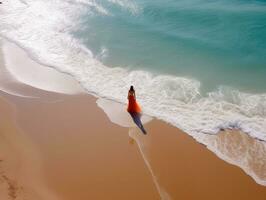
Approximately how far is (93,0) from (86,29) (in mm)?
6202

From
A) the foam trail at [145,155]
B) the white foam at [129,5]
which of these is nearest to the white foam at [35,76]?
the foam trail at [145,155]

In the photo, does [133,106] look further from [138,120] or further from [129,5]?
[129,5]

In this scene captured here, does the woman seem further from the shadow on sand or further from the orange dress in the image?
the shadow on sand

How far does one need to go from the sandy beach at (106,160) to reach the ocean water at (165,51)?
50.1 inches

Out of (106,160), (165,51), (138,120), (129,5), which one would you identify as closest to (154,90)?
(138,120)

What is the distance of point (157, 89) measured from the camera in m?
18.1

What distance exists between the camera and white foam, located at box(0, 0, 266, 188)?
15.6 m

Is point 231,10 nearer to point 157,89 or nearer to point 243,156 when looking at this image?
point 157,89

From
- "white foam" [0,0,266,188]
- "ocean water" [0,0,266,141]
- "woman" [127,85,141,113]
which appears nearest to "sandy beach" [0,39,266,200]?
"white foam" [0,0,266,188]

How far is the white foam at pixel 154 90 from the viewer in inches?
616

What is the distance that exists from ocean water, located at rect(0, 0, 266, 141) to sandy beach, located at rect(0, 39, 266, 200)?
127 centimetres

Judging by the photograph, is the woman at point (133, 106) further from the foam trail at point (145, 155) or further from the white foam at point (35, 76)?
the white foam at point (35, 76)

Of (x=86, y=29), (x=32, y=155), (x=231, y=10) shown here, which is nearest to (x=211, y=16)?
(x=231, y=10)

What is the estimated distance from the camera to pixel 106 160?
1361 cm
